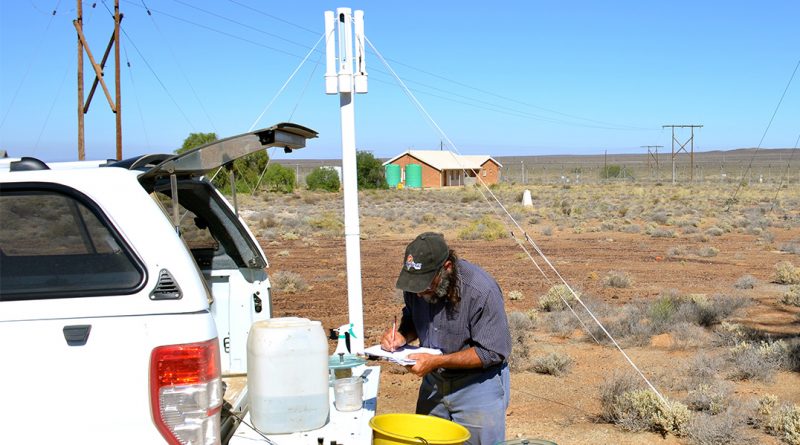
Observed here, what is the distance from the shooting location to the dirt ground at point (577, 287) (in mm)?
7699

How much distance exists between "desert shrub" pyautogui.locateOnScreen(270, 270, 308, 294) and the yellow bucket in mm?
10674

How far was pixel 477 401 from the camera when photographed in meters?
4.56

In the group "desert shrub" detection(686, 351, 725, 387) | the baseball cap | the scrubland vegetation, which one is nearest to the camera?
the baseball cap

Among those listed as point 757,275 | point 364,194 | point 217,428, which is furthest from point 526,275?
point 364,194

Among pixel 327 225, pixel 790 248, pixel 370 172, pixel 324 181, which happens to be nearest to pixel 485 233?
Result: pixel 327 225

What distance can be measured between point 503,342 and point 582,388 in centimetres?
428

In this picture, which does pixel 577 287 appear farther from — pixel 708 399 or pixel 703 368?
pixel 708 399

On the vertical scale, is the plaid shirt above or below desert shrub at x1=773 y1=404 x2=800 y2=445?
above

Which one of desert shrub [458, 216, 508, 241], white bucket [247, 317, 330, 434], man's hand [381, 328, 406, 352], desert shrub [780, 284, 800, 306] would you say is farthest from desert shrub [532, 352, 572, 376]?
desert shrub [458, 216, 508, 241]

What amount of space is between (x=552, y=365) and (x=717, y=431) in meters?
2.56

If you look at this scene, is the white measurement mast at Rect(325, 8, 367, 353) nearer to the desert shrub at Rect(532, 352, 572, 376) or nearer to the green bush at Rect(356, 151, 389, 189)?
the desert shrub at Rect(532, 352, 572, 376)

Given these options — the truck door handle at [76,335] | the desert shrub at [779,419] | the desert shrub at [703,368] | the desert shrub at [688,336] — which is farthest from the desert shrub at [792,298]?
the truck door handle at [76,335]

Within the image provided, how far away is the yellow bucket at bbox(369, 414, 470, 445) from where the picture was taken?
4070 mm

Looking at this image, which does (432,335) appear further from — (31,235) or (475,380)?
(31,235)
